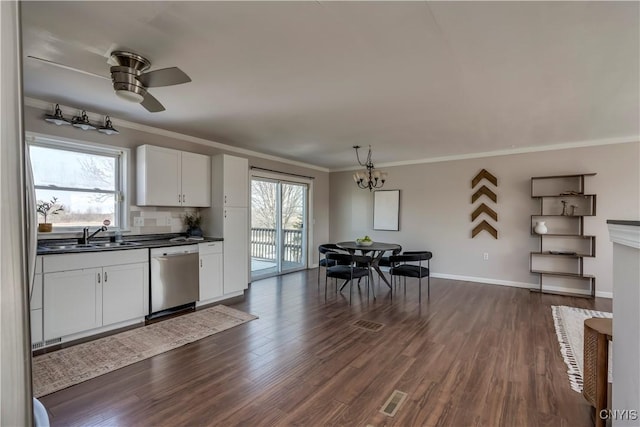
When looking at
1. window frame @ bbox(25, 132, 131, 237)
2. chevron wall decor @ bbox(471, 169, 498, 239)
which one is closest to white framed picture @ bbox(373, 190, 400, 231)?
chevron wall decor @ bbox(471, 169, 498, 239)

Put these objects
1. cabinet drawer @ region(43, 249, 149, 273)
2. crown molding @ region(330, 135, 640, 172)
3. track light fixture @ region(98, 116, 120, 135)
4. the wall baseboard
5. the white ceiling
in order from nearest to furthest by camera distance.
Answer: the white ceiling
cabinet drawer @ region(43, 249, 149, 273)
track light fixture @ region(98, 116, 120, 135)
crown molding @ region(330, 135, 640, 172)
the wall baseboard

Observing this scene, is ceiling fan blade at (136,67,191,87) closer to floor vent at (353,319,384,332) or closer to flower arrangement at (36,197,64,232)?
flower arrangement at (36,197,64,232)

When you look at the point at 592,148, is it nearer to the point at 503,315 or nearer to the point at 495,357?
the point at 503,315

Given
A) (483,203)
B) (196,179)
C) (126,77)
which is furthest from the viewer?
(483,203)

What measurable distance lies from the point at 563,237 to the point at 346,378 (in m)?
4.77

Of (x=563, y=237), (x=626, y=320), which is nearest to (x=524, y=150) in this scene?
(x=563, y=237)

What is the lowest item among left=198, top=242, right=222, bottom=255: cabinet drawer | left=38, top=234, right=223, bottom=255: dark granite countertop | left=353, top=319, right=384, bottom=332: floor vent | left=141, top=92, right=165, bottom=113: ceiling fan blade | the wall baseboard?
left=353, top=319, right=384, bottom=332: floor vent

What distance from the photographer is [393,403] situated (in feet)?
6.76

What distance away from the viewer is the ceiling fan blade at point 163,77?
1.97 meters

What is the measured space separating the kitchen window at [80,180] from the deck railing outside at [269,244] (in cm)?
250

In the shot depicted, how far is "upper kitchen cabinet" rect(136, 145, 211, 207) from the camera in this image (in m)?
3.89

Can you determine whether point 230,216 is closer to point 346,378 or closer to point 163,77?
point 163,77

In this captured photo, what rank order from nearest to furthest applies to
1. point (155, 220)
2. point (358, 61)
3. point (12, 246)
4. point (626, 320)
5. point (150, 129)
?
point (12, 246) < point (626, 320) < point (358, 61) < point (150, 129) < point (155, 220)

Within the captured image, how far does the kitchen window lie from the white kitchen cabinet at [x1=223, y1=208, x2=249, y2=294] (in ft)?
4.44
